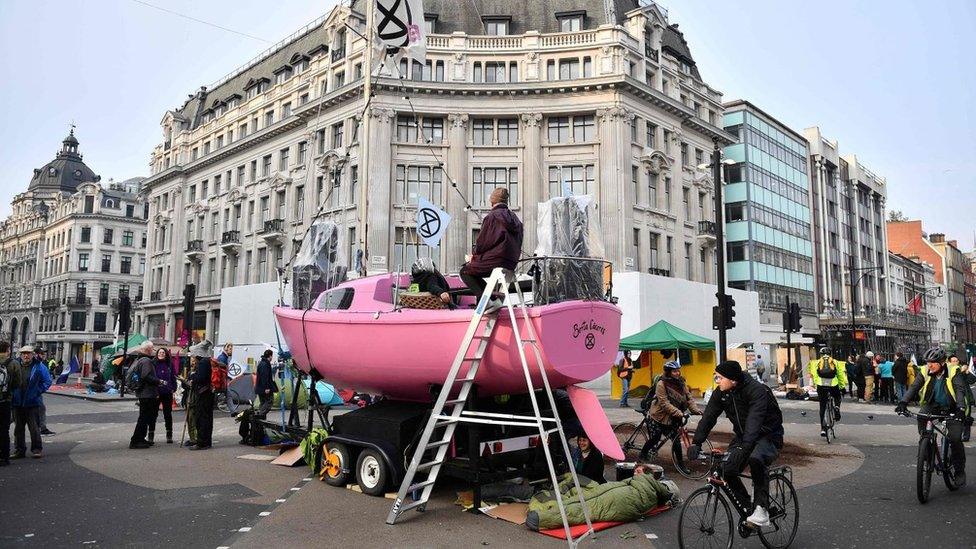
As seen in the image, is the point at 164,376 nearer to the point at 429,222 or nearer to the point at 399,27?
the point at 429,222

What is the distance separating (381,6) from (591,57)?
83.6ft

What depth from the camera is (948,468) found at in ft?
27.1

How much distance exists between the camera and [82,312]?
78.9 metres

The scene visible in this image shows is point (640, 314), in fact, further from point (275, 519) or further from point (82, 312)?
point (82, 312)

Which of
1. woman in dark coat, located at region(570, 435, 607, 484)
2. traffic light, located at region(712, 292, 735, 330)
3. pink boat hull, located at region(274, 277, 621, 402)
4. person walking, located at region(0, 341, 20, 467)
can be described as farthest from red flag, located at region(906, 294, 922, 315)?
person walking, located at region(0, 341, 20, 467)

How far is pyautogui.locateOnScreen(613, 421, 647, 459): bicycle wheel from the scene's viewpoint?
1095cm

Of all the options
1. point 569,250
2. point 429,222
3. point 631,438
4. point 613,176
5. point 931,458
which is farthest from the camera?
point 613,176

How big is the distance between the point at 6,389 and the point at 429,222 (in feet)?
24.1

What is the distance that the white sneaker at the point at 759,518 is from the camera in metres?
5.52

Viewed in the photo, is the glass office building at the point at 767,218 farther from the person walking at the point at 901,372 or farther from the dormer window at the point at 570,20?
the person walking at the point at 901,372

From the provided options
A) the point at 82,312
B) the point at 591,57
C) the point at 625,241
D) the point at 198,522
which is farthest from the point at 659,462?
the point at 82,312

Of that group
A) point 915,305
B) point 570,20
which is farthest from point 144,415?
point 915,305

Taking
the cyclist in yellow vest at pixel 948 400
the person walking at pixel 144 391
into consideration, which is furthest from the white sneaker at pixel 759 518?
the person walking at pixel 144 391

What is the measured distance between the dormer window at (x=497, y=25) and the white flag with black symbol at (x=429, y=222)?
30983 millimetres
